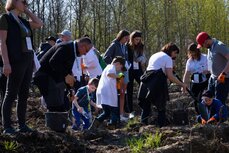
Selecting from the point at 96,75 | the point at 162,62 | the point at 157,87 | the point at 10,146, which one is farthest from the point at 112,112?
the point at 10,146

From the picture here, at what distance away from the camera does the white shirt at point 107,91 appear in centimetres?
824

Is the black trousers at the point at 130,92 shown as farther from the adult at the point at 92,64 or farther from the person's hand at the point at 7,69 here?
the person's hand at the point at 7,69

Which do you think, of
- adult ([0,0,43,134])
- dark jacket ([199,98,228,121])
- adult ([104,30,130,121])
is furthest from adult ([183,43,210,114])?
adult ([0,0,43,134])

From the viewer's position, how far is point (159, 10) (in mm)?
25438

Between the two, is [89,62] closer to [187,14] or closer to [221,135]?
[221,135]

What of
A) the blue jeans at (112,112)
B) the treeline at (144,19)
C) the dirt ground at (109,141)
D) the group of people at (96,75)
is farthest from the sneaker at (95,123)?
the treeline at (144,19)

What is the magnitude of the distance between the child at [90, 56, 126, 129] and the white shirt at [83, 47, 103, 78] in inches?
43.3

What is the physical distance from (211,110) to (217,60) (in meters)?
0.86

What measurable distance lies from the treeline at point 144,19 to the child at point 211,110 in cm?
1073

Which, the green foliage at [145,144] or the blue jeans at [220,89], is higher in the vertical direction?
the blue jeans at [220,89]

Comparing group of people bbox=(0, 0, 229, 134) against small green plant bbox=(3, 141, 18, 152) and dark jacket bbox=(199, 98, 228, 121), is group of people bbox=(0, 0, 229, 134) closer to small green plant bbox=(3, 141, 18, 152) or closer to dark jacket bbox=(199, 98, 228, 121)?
dark jacket bbox=(199, 98, 228, 121)

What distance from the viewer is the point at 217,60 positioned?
7855 millimetres

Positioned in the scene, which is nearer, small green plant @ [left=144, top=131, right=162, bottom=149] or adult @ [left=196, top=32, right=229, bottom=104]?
small green plant @ [left=144, top=131, right=162, bottom=149]

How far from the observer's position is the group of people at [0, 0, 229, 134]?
554 cm
